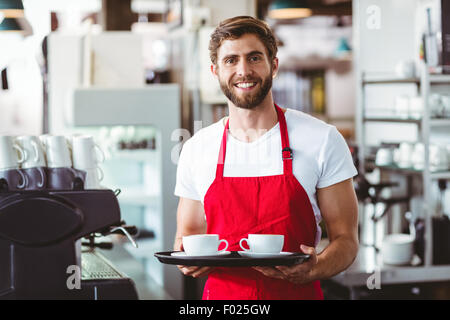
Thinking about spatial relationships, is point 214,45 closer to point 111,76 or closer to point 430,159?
point 430,159

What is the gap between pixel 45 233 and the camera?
1.90 meters

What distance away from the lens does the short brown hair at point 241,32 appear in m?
1.86

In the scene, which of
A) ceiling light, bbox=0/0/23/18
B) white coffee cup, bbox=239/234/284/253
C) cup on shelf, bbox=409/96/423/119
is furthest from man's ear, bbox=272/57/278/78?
cup on shelf, bbox=409/96/423/119

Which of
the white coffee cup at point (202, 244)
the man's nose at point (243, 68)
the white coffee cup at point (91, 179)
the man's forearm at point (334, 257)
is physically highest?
the man's nose at point (243, 68)

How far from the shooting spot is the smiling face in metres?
1.83

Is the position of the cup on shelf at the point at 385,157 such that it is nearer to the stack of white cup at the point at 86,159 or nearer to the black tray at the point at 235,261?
the stack of white cup at the point at 86,159

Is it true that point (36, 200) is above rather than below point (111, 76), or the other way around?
below

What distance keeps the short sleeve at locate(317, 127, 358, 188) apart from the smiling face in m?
0.23

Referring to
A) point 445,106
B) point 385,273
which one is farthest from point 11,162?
point 445,106

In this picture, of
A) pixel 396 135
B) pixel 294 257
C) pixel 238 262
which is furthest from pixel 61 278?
pixel 396 135

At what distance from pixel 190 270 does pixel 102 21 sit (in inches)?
292

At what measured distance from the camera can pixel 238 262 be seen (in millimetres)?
1677

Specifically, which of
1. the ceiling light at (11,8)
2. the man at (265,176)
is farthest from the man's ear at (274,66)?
the ceiling light at (11,8)

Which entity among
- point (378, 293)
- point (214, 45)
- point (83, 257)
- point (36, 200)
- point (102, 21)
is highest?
point (102, 21)
